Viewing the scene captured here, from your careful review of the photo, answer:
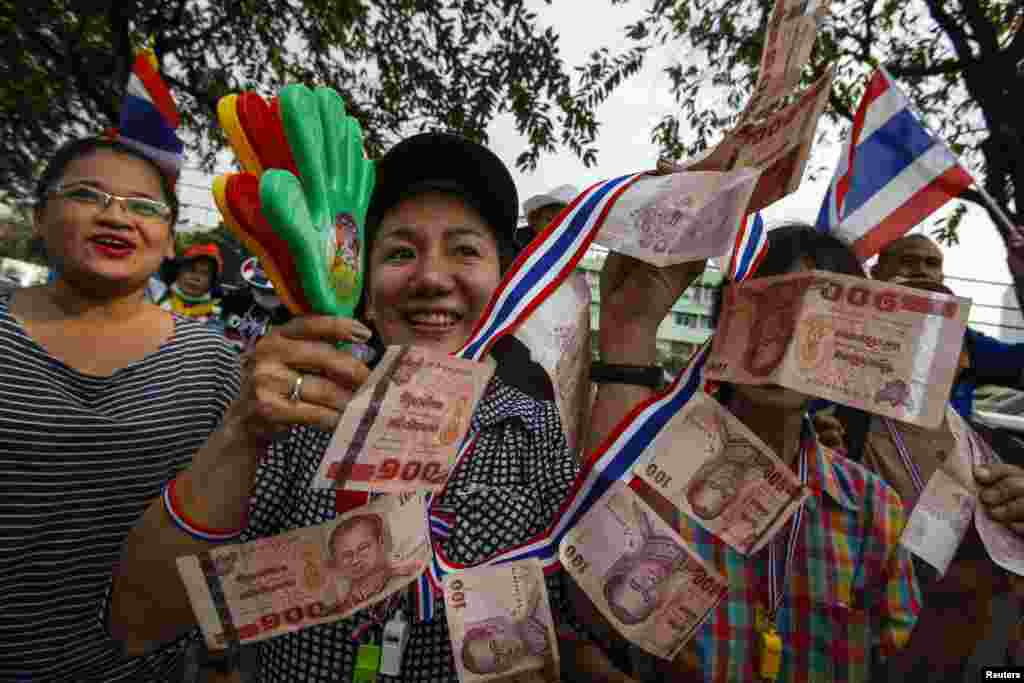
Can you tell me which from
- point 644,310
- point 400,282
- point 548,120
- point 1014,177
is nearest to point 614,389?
point 644,310

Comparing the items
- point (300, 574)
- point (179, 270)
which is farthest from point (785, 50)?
point (179, 270)

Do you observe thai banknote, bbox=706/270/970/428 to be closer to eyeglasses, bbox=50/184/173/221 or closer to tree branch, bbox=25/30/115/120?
eyeglasses, bbox=50/184/173/221

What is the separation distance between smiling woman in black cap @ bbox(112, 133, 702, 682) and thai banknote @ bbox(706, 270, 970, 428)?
0.97 feet

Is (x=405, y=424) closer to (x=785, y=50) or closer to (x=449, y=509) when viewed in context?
(x=449, y=509)

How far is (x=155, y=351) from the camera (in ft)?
5.44

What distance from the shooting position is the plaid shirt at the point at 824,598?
4.87 feet

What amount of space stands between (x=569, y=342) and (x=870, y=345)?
605mm

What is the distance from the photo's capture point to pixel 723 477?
119 centimetres

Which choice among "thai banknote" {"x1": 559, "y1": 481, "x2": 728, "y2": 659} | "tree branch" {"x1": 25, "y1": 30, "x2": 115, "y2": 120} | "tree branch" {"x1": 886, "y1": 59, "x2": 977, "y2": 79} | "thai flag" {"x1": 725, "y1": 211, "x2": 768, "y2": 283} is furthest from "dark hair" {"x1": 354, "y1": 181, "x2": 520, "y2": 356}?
"tree branch" {"x1": 25, "y1": 30, "x2": 115, "y2": 120}

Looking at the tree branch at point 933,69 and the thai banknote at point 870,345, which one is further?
the tree branch at point 933,69

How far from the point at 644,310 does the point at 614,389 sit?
0.18m

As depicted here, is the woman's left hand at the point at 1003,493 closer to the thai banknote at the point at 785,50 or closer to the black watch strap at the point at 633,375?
the black watch strap at the point at 633,375

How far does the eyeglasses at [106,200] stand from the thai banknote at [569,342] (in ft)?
3.56

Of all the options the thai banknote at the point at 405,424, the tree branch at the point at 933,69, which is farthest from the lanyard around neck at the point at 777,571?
the tree branch at the point at 933,69
